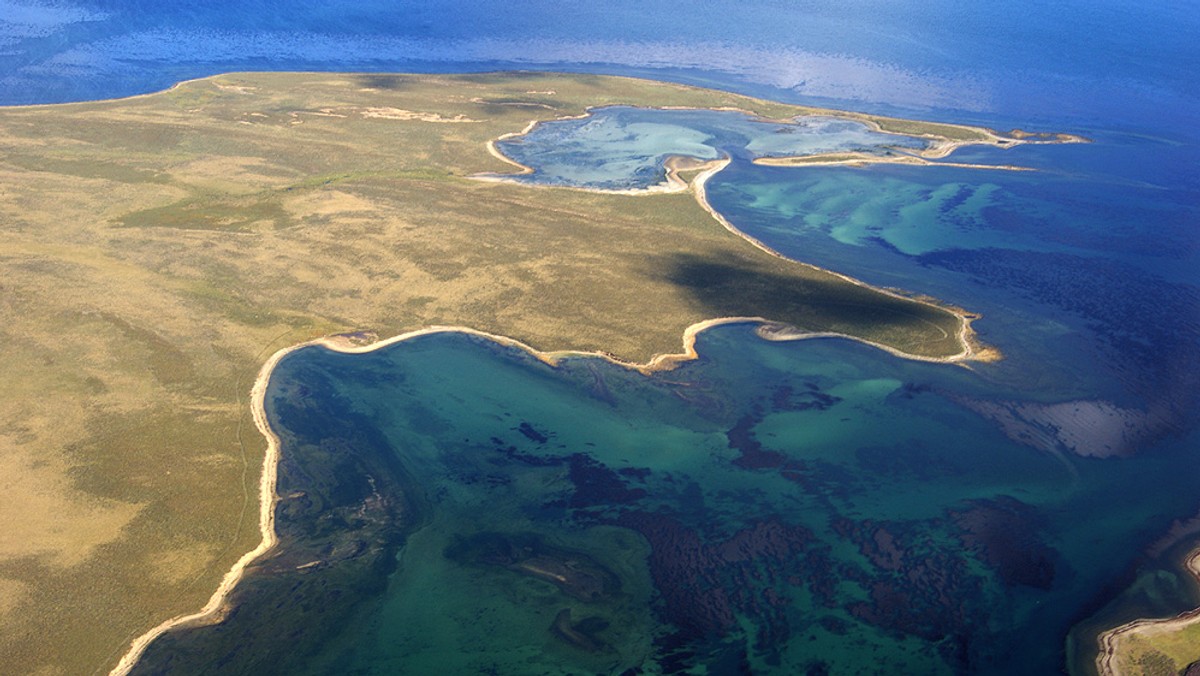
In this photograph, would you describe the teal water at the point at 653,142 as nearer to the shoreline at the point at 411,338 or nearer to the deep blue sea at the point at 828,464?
the deep blue sea at the point at 828,464

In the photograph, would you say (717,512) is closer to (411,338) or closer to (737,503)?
(737,503)

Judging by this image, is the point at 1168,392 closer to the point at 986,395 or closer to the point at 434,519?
the point at 986,395

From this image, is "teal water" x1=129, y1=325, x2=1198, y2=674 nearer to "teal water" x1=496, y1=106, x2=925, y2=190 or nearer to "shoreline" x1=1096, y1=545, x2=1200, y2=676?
"shoreline" x1=1096, y1=545, x2=1200, y2=676

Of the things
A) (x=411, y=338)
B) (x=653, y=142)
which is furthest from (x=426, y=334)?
(x=653, y=142)

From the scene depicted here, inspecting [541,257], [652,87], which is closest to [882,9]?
[652,87]

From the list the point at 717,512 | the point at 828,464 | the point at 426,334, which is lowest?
the point at 717,512
